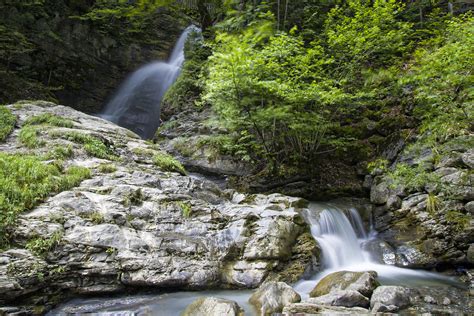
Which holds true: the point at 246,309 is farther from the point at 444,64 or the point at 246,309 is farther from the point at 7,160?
the point at 444,64

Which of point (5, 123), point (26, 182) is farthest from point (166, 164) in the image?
point (5, 123)

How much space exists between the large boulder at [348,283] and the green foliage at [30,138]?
847 cm

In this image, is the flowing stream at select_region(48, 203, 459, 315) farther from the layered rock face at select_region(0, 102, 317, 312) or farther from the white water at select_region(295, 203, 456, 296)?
the layered rock face at select_region(0, 102, 317, 312)

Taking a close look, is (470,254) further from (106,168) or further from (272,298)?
(106,168)

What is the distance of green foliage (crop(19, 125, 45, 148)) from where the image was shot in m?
9.28

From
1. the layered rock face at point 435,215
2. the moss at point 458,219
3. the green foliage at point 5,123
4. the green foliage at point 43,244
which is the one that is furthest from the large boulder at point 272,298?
the green foliage at point 5,123

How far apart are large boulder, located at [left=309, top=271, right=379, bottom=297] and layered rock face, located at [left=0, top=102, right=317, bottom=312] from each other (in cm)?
84

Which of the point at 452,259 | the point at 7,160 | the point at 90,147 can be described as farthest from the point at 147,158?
the point at 452,259

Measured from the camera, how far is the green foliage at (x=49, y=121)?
11102 mm

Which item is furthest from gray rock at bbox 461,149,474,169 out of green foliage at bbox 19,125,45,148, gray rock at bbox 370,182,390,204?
green foliage at bbox 19,125,45,148

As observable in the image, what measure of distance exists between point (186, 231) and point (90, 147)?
446 cm

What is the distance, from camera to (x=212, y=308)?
5227mm

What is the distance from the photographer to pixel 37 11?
1880 cm

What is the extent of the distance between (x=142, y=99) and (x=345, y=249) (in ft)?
53.7
